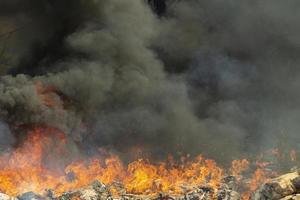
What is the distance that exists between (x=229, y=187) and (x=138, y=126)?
13.8 m

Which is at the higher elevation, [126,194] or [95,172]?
[95,172]

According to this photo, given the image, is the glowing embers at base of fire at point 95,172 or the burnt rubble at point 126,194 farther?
the glowing embers at base of fire at point 95,172

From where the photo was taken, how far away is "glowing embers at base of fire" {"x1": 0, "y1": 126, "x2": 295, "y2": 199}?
118 ft

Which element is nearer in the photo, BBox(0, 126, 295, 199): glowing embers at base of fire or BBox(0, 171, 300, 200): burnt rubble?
BBox(0, 171, 300, 200): burnt rubble

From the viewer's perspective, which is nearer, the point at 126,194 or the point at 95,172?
the point at 126,194

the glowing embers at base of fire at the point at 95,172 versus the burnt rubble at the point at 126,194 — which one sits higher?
the glowing embers at base of fire at the point at 95,172

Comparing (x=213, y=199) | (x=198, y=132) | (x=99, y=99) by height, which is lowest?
(x=213, y=199)

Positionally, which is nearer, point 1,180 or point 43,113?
point 1,180

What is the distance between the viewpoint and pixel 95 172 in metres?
39.9

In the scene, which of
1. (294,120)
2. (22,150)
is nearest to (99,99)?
(22,150)

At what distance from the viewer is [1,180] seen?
36156mm

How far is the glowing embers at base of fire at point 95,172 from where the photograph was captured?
118ft

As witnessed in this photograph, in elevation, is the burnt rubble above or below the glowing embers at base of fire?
below

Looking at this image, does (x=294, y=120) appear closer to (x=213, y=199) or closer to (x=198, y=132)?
(x=198, y=132)
